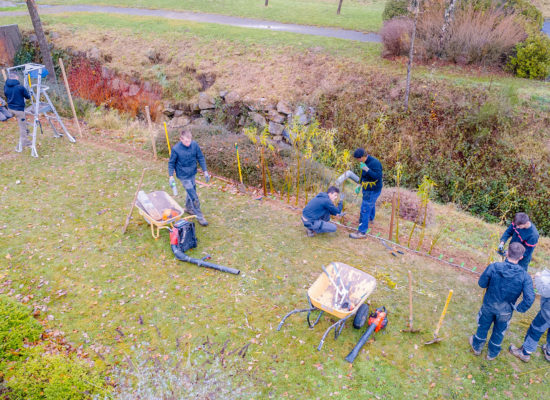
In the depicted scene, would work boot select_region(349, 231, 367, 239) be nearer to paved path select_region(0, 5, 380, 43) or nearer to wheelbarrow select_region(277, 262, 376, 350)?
wheelbarrow select_region(277, 262, 376, 350)

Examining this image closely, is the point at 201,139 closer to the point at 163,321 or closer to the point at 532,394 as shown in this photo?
the point at 163,321

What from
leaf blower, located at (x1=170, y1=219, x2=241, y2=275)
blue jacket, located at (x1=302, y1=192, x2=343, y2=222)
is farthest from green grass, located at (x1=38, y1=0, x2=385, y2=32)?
leaf blower, located at (x1=170, y1=219, x2=241, y2=275)

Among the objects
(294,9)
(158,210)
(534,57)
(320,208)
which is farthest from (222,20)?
(320,208)

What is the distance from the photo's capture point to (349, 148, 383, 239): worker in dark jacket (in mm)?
7430

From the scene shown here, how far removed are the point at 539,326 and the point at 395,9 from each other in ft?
53.8

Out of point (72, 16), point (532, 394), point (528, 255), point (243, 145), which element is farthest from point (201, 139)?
point (72, 16)

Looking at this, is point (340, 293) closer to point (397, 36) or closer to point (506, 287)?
point (506, 287)

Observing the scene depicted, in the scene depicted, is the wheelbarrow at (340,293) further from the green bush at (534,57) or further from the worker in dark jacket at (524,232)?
the green bush at (534,57)

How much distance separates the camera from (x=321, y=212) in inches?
302

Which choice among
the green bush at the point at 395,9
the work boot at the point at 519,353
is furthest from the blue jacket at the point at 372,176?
the green bush at the point at 395,9

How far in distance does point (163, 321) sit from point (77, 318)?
1.37 meters

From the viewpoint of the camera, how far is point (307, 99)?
15.1 metres

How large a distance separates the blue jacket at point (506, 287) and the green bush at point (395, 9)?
15.5 metres

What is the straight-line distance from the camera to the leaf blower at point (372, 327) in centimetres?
537
